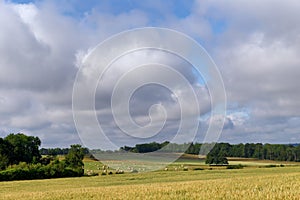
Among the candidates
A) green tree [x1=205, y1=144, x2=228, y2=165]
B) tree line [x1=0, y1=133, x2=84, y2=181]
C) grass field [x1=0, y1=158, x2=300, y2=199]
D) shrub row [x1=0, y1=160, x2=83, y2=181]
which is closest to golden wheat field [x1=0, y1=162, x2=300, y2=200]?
grass field [x1=0, y1=158, x2=300, y2=199]

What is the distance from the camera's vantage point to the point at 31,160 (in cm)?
10638

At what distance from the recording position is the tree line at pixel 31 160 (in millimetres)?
76625

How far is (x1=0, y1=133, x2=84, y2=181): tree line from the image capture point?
3017 inches

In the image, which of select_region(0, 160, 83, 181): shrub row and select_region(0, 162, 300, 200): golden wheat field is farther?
select_region(0, 160, 83, 181): shrub row

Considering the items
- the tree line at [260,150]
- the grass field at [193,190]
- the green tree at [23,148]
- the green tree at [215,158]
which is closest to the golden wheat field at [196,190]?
the grass field at [193,190]

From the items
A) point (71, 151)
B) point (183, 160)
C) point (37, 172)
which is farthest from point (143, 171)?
point (183, 160)

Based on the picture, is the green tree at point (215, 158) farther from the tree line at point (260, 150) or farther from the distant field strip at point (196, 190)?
the distant field strip at point (196, 190)

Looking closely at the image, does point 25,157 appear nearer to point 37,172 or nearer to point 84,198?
point 37,172

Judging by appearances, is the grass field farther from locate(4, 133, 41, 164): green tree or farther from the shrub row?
locate(4, 133, 41, 164): green tree

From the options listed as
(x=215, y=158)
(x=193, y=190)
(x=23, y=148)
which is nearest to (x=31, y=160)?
(x=23, y=148)

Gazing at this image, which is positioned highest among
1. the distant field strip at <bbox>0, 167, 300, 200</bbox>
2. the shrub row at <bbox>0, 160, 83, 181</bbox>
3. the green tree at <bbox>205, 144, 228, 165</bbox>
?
the green tree at <bbox>205, 144, 228, 165</bbox>

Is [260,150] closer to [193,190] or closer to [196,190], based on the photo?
[193,190]

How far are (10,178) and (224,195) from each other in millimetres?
63067

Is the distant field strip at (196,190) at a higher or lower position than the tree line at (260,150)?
lower
